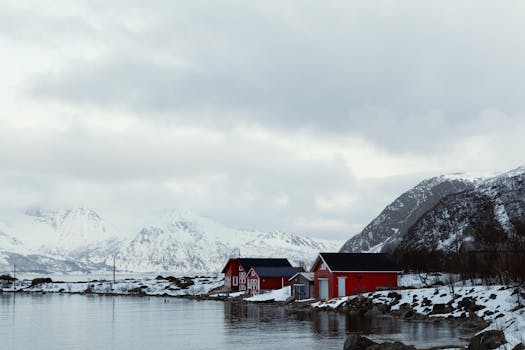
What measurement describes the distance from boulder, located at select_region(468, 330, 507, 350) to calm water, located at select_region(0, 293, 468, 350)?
656 centimetres

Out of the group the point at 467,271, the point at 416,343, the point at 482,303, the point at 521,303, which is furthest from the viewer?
the point at 467,271

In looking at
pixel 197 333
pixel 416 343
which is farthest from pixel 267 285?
pixel 416 343

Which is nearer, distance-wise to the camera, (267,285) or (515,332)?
(515,332)

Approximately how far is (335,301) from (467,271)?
16.4 meters

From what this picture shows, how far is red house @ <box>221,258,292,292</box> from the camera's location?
111 metres

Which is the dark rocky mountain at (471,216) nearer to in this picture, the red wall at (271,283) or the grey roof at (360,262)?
the red wall at (271,283)

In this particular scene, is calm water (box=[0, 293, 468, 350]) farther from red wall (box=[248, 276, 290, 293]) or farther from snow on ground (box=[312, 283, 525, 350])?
red wall (box=[248, 276, 290, 293])

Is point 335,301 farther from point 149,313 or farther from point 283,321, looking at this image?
point 149,313

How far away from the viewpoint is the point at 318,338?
43031 mm

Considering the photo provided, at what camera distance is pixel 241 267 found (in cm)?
11150

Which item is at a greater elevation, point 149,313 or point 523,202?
point 523,202

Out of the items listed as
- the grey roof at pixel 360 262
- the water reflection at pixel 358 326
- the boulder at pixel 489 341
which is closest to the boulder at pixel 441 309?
the water reflection at pixel 358 326

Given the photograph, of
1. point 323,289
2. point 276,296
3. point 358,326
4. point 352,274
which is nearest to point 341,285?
point 352,274

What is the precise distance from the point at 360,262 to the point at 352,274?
110 inches
